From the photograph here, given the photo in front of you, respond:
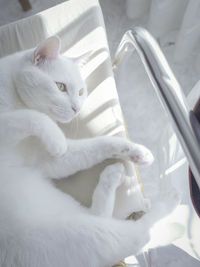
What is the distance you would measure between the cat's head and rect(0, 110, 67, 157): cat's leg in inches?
2.0

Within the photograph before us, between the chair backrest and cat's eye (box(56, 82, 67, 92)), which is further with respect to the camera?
the chair backrest

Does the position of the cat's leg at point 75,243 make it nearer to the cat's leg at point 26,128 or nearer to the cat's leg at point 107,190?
the cat's leg at point 107,190

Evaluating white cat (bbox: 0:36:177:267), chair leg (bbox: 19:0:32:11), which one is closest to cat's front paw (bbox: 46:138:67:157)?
white cat (bbox: 0:36:177:267)

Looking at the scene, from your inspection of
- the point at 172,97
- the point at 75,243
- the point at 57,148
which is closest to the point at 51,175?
the point at 57,148

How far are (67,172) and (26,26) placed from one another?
66 centimetres

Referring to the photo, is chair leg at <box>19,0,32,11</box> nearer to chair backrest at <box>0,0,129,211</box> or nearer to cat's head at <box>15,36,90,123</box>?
chair backrest at <box>0,0,129,211</box>

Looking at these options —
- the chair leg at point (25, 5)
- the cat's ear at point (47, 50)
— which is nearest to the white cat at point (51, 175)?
the cat's ear at point (47, 50)

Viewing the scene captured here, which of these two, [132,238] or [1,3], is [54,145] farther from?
[1,3]

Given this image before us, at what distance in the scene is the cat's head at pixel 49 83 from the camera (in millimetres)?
798

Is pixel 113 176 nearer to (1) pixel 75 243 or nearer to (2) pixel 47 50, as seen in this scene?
(1) pixel 75 243

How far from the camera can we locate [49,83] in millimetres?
799

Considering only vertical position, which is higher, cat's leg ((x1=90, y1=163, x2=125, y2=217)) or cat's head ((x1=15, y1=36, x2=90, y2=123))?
cat's head ((x1=15, y1=36, x2=90, y2=123))

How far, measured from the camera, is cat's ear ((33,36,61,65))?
2.53ft

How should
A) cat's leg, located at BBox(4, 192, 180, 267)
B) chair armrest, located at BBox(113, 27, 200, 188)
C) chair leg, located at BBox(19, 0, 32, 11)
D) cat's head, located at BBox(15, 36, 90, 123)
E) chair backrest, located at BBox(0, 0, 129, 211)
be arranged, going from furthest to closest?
chair leg, located at BBox(19, 0, 32, 11) → chair backrest, located at BBox(0, 0, 129, 211) → cat's head, located at BBox(15, 36, 90, 123) → cat's leg, located at BBox(4, 192, 180, 267) → chair armrest, located at BBox(113, 27, 200, 188)
